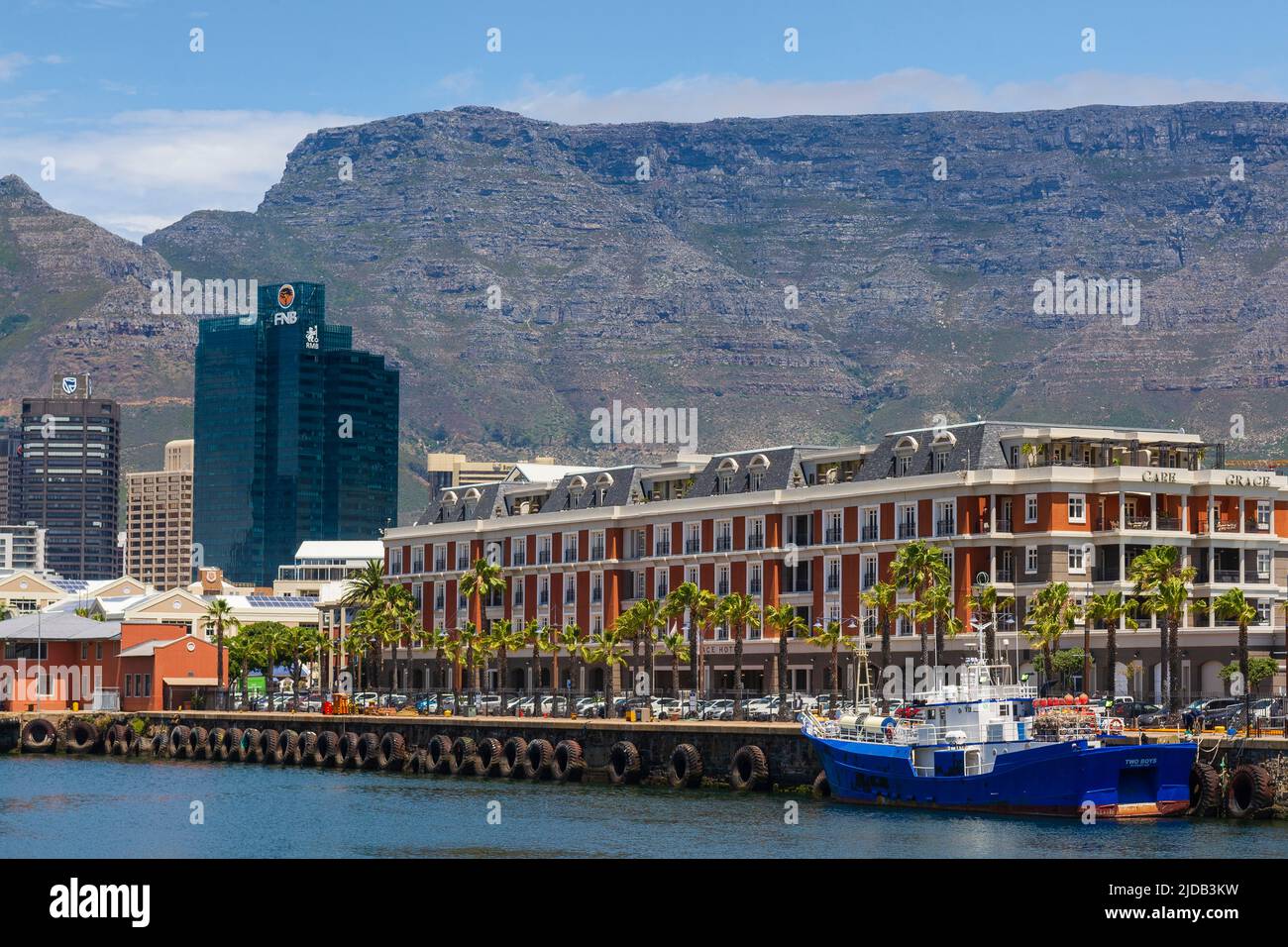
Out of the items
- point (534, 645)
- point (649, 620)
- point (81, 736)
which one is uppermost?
point (649, 620)

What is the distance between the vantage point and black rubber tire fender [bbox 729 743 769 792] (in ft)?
382

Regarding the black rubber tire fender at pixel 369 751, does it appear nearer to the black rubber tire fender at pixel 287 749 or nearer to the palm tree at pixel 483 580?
the black rubber tire fender at pixel 287 749

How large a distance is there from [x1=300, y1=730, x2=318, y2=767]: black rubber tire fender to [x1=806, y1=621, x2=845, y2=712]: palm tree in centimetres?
3586

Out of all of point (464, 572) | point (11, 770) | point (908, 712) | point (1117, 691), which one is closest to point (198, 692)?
point (464, 572)

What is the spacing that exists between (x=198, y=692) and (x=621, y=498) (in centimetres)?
4196

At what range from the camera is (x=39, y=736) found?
181875 millimetres

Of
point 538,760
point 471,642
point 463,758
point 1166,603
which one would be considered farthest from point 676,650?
point 1166,603

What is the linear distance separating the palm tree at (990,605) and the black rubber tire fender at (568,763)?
2532cm

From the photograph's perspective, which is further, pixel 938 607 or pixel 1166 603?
pixel 938 607

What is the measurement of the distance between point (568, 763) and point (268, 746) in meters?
38.5

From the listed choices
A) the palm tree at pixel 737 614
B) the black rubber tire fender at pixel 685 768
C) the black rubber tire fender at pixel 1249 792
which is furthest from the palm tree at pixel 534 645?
the black rubber tire fender at pixel 1249 792

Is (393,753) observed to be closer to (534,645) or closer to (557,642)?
(534,645)

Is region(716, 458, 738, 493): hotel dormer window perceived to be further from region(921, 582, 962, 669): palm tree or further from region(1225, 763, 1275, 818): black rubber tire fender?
region(1225, 763, 1275, 818): black rubber tire fender

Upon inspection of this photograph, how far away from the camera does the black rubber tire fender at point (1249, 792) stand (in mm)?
93062
